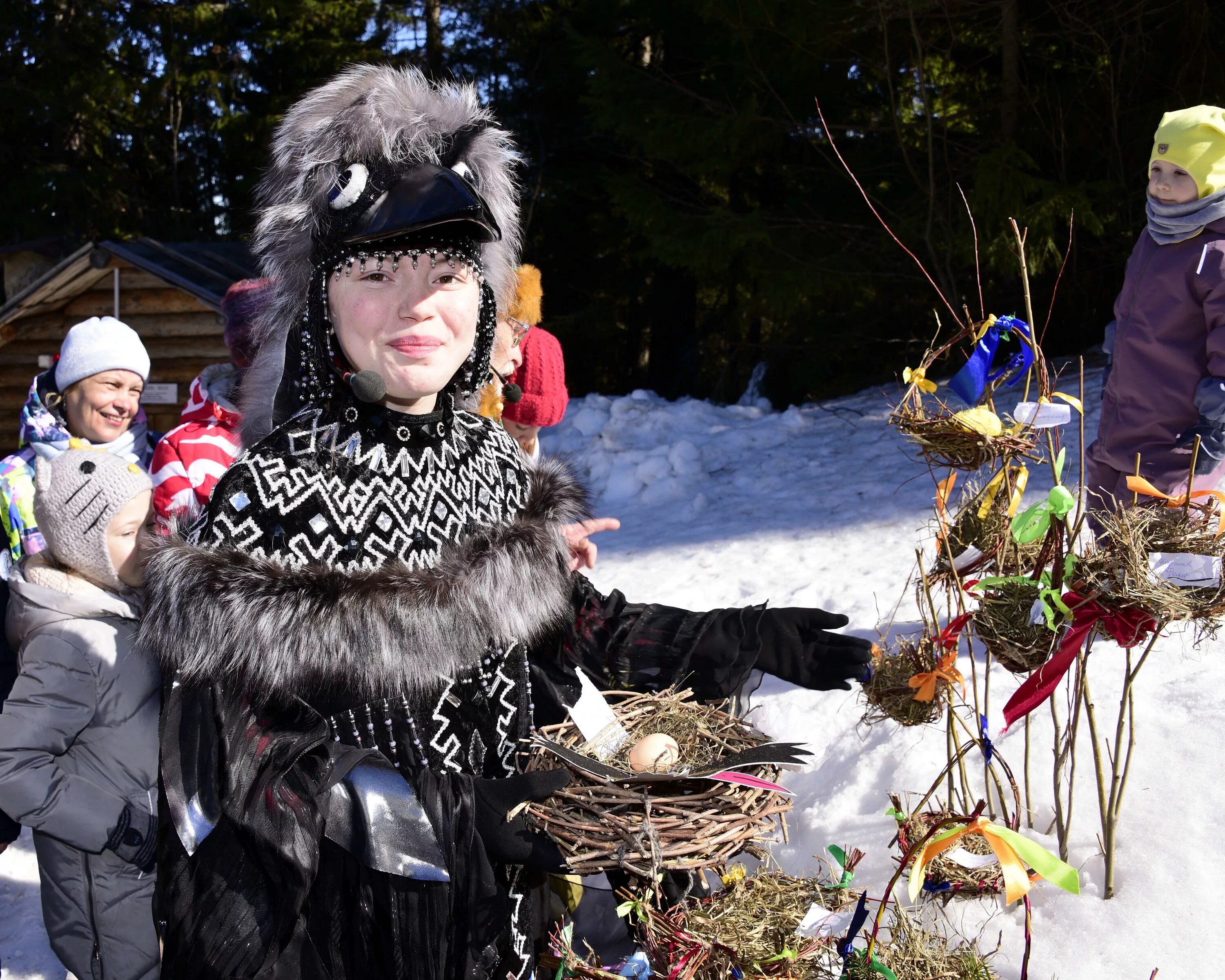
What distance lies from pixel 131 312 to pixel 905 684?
7.88 metres

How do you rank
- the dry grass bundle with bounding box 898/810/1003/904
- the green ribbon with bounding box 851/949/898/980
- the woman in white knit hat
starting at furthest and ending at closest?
the woman in white knit hat < the dry grass bundle with bounding box 898/810/1003/904 < the green ribbon with bounding box 851/949/898/980

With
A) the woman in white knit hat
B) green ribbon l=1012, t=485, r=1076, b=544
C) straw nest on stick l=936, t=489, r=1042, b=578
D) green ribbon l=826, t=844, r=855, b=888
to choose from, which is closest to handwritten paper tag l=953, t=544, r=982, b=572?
straw nest on stick l=936, t=489, r=1042, b=578

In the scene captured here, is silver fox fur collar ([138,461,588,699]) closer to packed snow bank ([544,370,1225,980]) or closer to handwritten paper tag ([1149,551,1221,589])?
handwritten paper tag ([1149,551,1221,589])

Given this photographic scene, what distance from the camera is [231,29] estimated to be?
14555 millimetres

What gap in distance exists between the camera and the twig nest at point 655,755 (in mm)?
1729

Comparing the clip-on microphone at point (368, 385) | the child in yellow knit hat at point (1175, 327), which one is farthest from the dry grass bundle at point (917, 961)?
the child in yellow knit hat at point (1175, 327)

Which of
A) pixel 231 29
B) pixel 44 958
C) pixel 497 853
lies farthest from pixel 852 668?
pixel 231 29

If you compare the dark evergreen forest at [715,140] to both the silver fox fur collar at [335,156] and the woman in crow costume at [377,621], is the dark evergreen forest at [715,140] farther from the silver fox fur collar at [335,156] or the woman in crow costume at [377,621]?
the woman in crow costume at [377,621]

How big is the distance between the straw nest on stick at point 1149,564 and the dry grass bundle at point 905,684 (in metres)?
0.40

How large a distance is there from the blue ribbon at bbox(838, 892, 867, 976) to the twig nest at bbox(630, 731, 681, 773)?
38 cm

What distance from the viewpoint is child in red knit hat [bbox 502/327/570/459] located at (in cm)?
410

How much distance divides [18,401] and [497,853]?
8618 millimetres

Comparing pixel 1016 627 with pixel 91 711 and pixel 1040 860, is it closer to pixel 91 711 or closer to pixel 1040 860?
pixel 1040 860

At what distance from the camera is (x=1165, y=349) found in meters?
3.23
